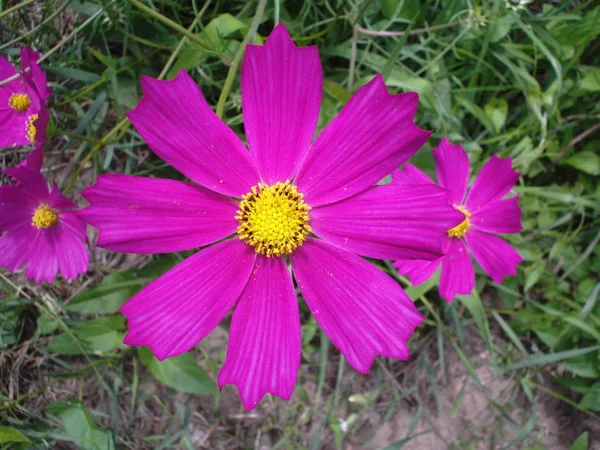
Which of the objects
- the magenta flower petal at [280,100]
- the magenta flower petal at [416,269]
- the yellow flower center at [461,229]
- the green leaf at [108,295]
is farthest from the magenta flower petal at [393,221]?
the green leaf at [108,295]

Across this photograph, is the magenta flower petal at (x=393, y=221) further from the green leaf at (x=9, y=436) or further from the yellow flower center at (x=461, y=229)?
the green leaf at (x=9, y=436)

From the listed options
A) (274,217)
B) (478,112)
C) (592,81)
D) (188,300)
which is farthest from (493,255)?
(188,300)

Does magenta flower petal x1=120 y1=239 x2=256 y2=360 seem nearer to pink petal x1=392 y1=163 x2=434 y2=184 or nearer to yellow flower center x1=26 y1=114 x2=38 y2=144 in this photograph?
pink petal x1=392 y1=163 x2=434 y2=184

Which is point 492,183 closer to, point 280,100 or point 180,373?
point 280,100

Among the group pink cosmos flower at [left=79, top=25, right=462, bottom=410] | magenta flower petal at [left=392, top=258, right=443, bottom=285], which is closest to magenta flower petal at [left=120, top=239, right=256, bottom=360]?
pink cosmos flower at [left=79, top=25, right=462, bottom=410]

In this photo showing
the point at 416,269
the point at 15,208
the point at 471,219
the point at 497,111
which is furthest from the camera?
the point at 497,111

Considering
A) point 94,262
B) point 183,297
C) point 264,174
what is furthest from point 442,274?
point 94,262
